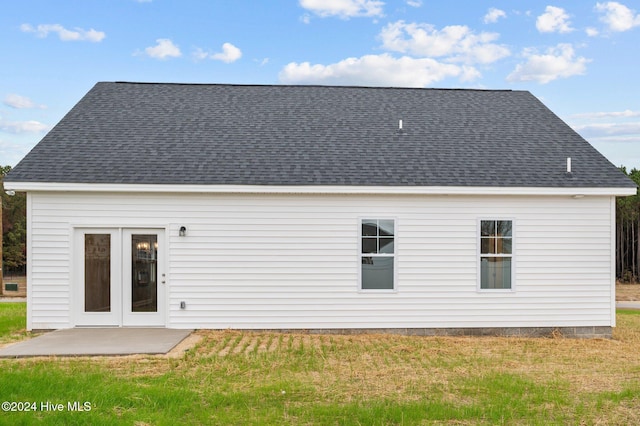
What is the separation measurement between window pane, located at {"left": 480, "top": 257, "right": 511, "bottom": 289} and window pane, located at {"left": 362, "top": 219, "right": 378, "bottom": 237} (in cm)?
234

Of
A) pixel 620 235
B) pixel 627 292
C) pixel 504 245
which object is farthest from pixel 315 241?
pixel 620 235

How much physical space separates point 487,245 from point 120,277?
759cm

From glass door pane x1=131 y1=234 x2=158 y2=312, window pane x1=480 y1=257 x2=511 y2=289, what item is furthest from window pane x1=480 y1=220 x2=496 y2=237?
glass door pane x1=131 y1=234 x2=158 y2=312

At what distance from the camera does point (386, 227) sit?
12258mm

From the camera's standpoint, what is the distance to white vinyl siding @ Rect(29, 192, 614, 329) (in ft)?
39.0

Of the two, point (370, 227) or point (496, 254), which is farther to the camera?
point (496, 254)

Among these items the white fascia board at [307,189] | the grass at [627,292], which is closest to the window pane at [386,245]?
the white fascia board at [307,189]

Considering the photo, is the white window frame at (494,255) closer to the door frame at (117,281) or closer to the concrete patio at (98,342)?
the concrete patio at (98,342)

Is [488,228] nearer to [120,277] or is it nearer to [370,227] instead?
[370,227]

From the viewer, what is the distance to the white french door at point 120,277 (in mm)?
11945

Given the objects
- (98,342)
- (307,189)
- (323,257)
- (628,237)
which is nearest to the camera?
(98,342)

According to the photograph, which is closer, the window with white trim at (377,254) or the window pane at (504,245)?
the window with white trim at (377,254)

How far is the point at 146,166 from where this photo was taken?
12.2 meters

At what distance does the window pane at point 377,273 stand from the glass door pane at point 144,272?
4287mm
